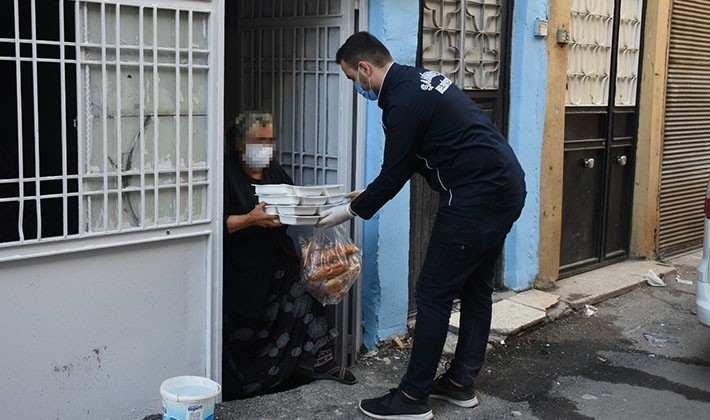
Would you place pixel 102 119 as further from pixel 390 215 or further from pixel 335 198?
pixel 390 215

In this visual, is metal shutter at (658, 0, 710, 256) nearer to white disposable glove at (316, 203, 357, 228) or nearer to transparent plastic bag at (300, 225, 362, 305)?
transparent plastic bag at (300, 225, 362, 305)

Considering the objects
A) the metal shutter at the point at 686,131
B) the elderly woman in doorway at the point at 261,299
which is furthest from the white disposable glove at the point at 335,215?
the metal shutter at the point at 686,131

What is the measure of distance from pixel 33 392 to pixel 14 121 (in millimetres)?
1189

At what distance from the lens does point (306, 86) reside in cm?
523

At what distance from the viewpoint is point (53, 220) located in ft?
12.1

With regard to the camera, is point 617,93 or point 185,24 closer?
point 185,24

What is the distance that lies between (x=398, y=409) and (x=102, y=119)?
2.08m

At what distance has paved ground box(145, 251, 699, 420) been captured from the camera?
4.48 metres

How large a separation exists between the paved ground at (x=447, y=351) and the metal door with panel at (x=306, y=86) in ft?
0.87

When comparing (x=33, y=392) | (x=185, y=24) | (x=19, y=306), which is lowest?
(x=33, y=392)

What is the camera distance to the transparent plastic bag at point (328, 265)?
14.9ft

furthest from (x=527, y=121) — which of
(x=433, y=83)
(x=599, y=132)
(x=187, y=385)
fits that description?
(x=187, y=385)

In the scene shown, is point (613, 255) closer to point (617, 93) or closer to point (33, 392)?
point (617, 93)

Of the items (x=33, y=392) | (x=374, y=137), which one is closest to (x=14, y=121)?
(x=33, y=392)
